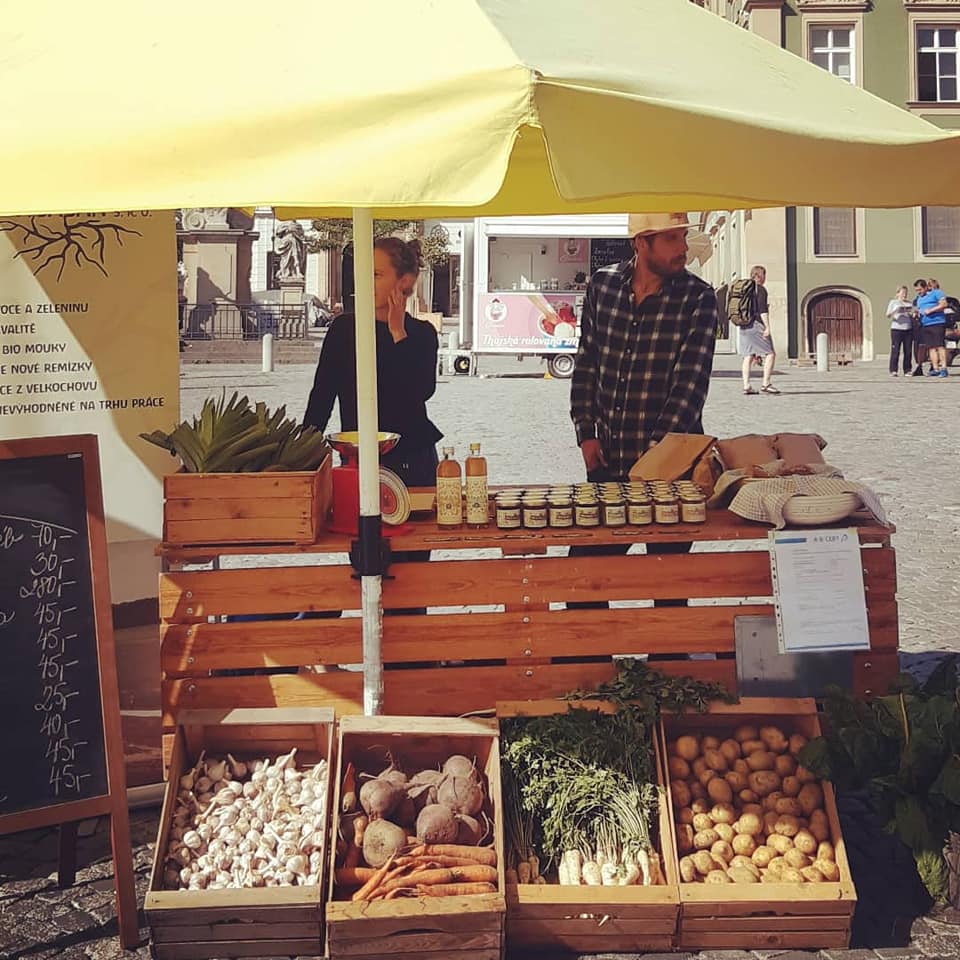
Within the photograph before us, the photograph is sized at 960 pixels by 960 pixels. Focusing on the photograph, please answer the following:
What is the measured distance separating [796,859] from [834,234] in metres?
33.0

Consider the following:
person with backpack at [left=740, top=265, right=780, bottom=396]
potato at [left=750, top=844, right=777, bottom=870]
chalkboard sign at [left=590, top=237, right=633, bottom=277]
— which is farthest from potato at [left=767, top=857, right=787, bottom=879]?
chalkboard sign at [left=590, top=237, right=633, bottom=277]

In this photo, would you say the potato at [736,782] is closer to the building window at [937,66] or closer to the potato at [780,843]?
the potato at [780,843]

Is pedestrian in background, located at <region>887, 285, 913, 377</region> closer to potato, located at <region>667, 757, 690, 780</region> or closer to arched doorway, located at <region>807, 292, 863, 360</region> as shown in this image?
arched doorway, located at <region>807, 292, 863, 360</region>

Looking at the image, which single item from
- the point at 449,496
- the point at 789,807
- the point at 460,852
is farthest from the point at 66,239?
the point at 789,807

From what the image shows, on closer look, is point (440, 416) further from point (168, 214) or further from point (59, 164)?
point (59, 164)

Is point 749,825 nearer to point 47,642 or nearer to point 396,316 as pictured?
point 47,642

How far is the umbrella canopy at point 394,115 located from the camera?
237 centimetres

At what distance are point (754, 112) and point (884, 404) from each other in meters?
16.1

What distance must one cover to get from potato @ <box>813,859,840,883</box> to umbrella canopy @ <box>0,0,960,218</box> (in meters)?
1.82

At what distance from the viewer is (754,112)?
9.27 ft

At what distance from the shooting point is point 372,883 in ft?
10.4

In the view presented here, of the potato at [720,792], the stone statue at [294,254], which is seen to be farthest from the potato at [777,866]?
the stone statue at [294,254]

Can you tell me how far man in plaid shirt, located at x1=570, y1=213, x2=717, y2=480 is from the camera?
4734 mm

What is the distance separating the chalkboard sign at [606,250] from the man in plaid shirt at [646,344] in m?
18.4
